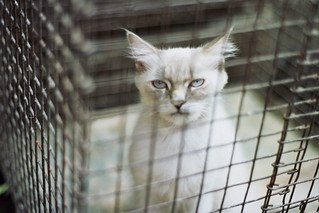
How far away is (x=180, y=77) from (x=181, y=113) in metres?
0.07

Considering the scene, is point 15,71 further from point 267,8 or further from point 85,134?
point 267,8

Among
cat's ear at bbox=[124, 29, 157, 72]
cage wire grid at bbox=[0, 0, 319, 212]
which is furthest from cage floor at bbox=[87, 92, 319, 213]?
cat's ear at bbox=[124, 29, 157, 72]

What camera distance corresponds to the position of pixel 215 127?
112cm

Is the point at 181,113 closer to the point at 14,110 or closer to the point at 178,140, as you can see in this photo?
the point at 178,140

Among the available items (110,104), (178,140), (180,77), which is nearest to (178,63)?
(180,77)

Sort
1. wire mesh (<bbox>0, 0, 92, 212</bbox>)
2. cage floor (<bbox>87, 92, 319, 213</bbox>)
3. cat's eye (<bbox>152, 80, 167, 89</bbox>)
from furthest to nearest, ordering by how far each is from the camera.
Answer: cage floor (<bbox>87, 92, 319, 213</bbox>) < cat's eye (<bbox>152, 80, 167, 89</bbox>) < wire mesh (<bbox>0, 0, 92, 212</bbox>)

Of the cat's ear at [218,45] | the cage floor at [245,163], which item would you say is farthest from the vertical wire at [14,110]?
the cat's ear at [218,45]

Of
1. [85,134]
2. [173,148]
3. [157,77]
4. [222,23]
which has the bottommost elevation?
[85,134]

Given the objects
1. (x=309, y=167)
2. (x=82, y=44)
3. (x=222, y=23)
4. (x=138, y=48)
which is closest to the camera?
(x=82, y=44)

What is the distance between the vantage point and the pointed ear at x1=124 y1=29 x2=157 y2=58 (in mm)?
1038

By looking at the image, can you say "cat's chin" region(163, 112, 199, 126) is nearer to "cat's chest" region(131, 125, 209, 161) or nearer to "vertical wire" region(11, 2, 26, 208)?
"cat's chest" region(131, 125, 209, 161)

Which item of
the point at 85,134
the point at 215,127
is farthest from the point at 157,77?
the point at 85,134

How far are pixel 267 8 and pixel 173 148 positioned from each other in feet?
2.50

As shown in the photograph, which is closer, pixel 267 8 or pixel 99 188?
pixel 99 188
